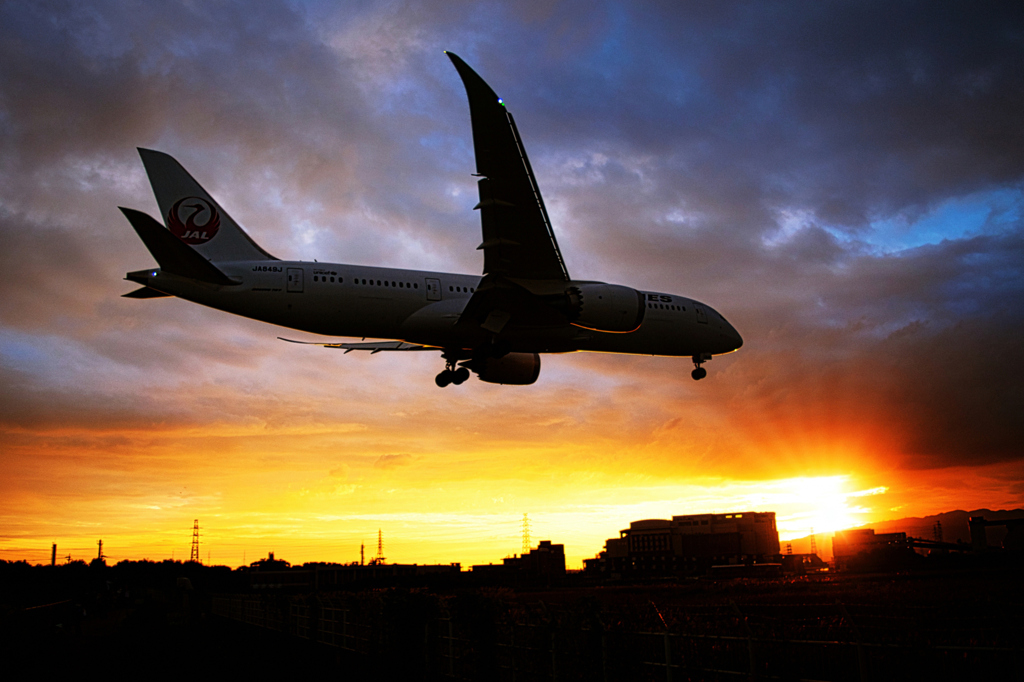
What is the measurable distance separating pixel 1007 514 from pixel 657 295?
15.3 metres

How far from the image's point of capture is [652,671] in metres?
11.0

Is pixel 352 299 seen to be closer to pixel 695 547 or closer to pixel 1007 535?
pixel 1007 535

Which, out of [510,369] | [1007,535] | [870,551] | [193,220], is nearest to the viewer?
[1007,535]

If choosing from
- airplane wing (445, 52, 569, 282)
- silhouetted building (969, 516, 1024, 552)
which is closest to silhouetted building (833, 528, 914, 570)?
silhouetted building (969, 516, 1024, 552)

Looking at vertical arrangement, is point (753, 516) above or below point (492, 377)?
below

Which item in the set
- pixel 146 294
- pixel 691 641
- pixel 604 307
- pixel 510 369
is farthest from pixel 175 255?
pixel 691 641

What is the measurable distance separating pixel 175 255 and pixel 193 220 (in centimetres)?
444

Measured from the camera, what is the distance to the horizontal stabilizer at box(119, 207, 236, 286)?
70.0 ft

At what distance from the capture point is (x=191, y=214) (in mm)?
26812

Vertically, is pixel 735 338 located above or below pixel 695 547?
above

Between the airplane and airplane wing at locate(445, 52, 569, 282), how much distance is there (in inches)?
1.2

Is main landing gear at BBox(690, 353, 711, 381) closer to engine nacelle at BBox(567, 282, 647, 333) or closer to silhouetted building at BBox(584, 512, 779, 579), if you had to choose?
engine nacelle at BBox(567, 282, 647, 333)

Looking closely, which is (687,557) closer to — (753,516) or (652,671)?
(753,516)

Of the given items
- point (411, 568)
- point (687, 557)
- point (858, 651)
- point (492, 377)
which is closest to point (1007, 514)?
point (492, 377)
